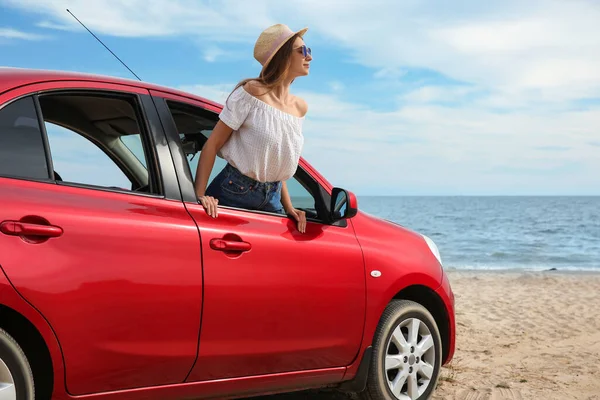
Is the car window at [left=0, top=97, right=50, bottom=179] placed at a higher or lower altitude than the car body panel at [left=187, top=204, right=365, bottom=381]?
higher

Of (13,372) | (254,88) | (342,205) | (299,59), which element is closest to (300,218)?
(342,205)

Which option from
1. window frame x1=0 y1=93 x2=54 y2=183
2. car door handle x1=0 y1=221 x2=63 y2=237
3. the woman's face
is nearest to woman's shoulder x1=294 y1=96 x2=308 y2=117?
the woman's face

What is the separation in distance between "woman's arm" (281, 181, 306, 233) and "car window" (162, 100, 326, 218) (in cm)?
8

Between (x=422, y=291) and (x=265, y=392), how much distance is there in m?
1.32

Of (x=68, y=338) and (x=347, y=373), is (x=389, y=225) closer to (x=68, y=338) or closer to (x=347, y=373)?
(x=347, y=373)

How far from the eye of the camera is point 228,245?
3.51m

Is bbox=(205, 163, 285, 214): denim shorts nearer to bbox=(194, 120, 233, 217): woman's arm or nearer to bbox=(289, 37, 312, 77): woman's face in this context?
bbox=(194, 120, 233, 217): woman's arm

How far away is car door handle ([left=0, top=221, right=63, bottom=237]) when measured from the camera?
2.80 meters

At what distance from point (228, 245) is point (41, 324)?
3.06 ft

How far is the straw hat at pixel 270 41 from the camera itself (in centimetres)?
381

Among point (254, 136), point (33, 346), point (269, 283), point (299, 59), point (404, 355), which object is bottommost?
point (404, 355)

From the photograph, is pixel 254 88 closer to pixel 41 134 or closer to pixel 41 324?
pixel 41 134

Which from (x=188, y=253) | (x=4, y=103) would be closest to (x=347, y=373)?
(x=188, y=253)

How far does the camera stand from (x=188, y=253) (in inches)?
132
